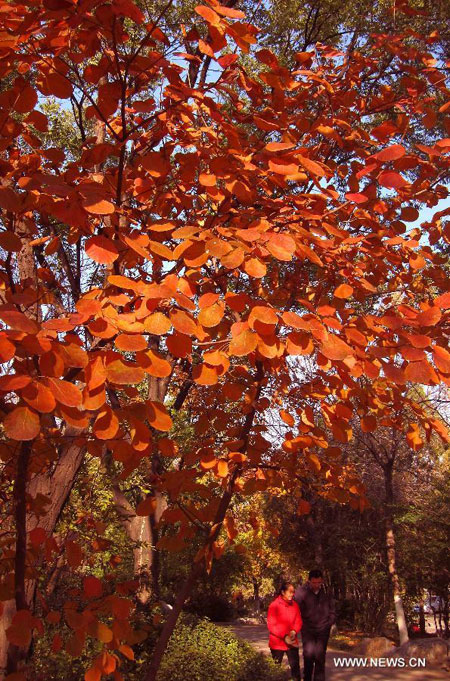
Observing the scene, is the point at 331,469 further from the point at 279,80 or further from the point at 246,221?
the point at 279,80

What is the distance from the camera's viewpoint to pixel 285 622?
5.66 metres

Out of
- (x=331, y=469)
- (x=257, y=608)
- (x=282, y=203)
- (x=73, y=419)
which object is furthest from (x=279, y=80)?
(x=257, y=608)

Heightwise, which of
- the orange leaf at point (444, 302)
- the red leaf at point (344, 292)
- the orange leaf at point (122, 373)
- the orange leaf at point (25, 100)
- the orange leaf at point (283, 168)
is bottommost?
the orange leaf at point (122, 373)

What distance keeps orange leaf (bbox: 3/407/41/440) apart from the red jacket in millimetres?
5492

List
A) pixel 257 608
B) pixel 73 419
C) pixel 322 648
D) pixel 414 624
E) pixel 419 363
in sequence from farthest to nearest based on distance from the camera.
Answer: pixel 257 608, pixel 414 624, pixel 322 648, pixel 419 363, pixel 73 419

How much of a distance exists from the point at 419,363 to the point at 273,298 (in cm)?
112

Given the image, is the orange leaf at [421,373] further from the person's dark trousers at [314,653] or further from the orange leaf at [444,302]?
the person's dark trousers at [314,653]

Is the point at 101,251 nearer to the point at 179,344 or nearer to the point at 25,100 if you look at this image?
the point at 179,344

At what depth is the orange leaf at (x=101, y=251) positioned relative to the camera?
3.77 ft

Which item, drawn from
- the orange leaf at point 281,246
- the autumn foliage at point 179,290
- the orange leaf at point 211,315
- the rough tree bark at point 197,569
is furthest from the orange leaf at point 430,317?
the rough tree bark at point 197,569

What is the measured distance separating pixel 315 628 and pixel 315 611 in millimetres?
159

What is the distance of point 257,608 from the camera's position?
23.7m

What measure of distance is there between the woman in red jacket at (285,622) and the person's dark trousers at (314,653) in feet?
0.56

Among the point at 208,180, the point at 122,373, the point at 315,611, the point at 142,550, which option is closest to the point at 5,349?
the point at 122,373
